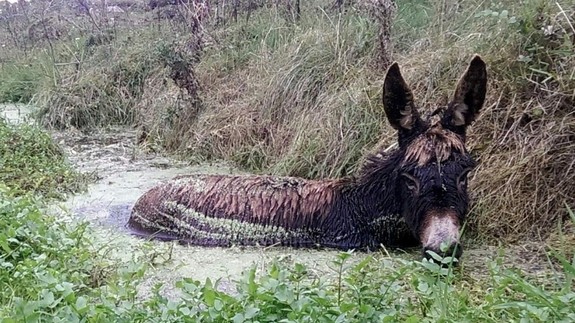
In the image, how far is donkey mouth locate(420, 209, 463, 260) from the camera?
11.1 feet

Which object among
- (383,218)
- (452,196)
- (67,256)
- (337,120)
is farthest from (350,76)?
(67,256)

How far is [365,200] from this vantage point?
4.21 meters

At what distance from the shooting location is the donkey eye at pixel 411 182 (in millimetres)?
3699

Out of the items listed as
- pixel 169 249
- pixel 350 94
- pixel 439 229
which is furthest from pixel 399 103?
pixel 350 94

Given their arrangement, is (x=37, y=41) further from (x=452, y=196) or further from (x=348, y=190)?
(x=452, y=196)

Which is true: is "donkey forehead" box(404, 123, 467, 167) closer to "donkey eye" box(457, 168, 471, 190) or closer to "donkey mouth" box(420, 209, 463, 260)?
"donkey eye" box(457, 168, 471, 190)

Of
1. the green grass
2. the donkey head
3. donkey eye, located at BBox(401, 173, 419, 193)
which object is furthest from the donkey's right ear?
the green grass

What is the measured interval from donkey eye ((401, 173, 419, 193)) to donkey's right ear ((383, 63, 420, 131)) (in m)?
0.31

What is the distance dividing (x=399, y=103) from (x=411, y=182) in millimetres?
492

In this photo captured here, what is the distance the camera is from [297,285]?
2740 mm

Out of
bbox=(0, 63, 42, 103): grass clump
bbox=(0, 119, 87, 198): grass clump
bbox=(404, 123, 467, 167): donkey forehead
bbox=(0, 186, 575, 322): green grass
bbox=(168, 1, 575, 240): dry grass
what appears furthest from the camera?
bbox=(0, 63, 42, 103): grass clump

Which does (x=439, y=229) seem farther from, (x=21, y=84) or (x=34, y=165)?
(x=21, y=84)

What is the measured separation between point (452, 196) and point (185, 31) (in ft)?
24.5

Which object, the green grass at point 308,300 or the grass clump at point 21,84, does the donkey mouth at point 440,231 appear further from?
the grass clump at point 21,84
